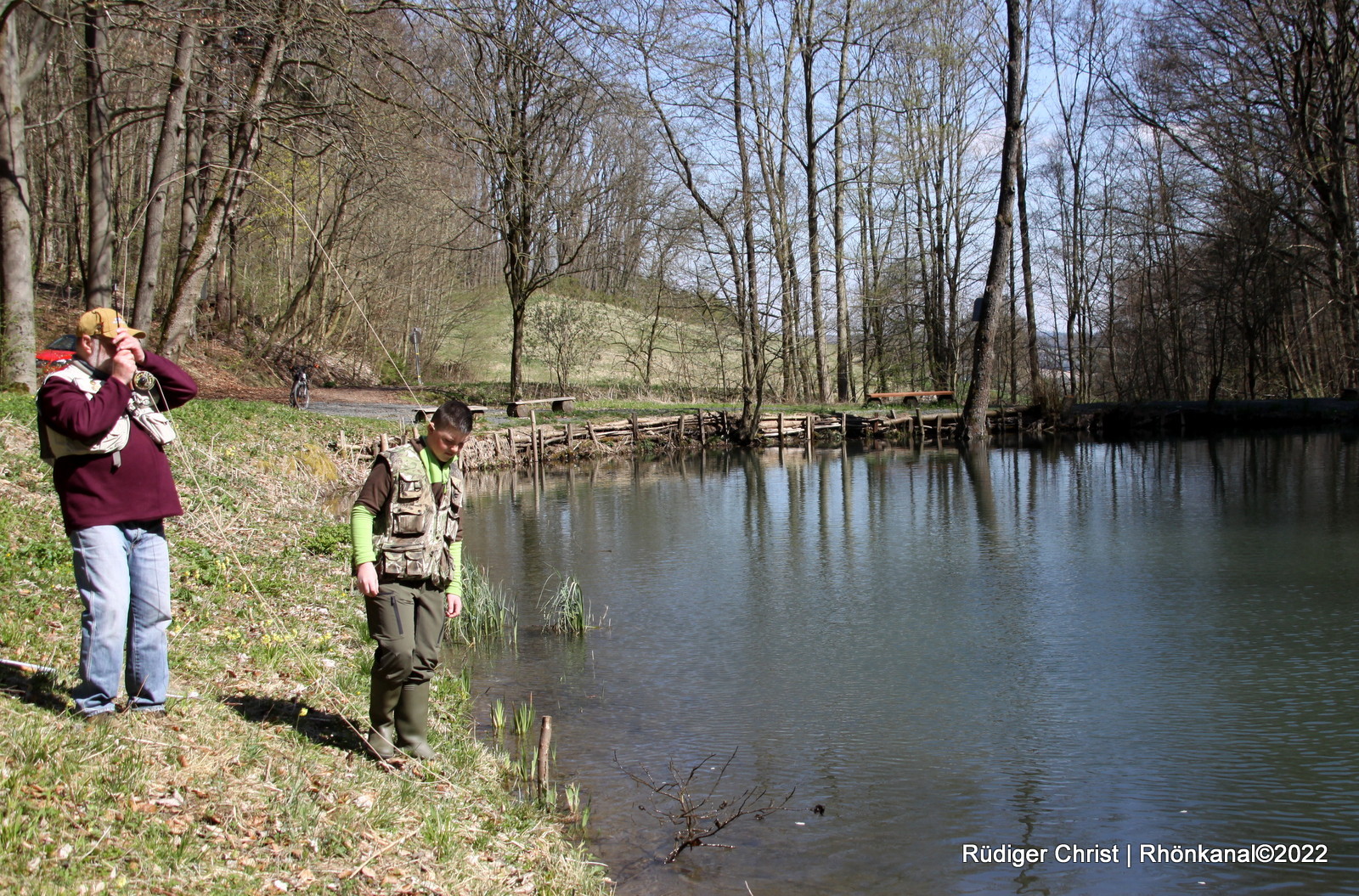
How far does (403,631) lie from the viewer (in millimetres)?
4688

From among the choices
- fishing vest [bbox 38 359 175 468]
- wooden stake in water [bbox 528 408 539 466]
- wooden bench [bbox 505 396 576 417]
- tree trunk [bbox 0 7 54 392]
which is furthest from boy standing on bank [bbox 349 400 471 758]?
wooden bench [bbox 505 396 576 417]

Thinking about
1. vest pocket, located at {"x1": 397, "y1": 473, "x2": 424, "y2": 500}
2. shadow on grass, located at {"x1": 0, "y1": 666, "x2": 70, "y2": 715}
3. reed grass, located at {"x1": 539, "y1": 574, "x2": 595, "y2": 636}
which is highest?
vest pocket, located at {"x1": 397, "y1": 473, "x2": 424, "y2": 500}

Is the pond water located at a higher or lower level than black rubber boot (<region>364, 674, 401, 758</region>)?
lower

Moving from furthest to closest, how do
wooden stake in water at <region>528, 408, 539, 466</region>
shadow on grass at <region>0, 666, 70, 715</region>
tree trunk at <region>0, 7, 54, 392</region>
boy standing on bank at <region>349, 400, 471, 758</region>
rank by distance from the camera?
wooden stake in water at <region>528, 408, 539, 466</region> < tree trunk at <region>0, 7, 54, 392</region> < boy standing on bank at <region>349, 400, 471, 758</region> < shadow on grass at <region>0, 666, 70, 715</region>

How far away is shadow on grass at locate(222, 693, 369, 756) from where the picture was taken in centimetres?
489

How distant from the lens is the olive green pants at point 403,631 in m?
4.66

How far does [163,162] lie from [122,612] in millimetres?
13728

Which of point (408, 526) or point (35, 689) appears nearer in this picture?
point (35, 689)

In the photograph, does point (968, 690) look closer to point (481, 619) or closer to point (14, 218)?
point (481, 619)

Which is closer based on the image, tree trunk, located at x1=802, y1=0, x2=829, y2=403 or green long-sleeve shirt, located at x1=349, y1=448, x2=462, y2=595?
green long-sleeve shirt, located at x1=349, y1=448, x2=462, y2=595

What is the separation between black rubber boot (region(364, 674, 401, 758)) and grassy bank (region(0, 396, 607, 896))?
0.12 metres

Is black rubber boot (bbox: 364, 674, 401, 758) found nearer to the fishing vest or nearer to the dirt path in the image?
the fishing vest

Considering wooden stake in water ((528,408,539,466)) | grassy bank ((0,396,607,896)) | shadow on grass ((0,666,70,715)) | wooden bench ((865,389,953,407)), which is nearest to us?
grassy bank ((0,396,607,896))

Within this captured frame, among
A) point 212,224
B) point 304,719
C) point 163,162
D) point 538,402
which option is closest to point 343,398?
point 538,402
